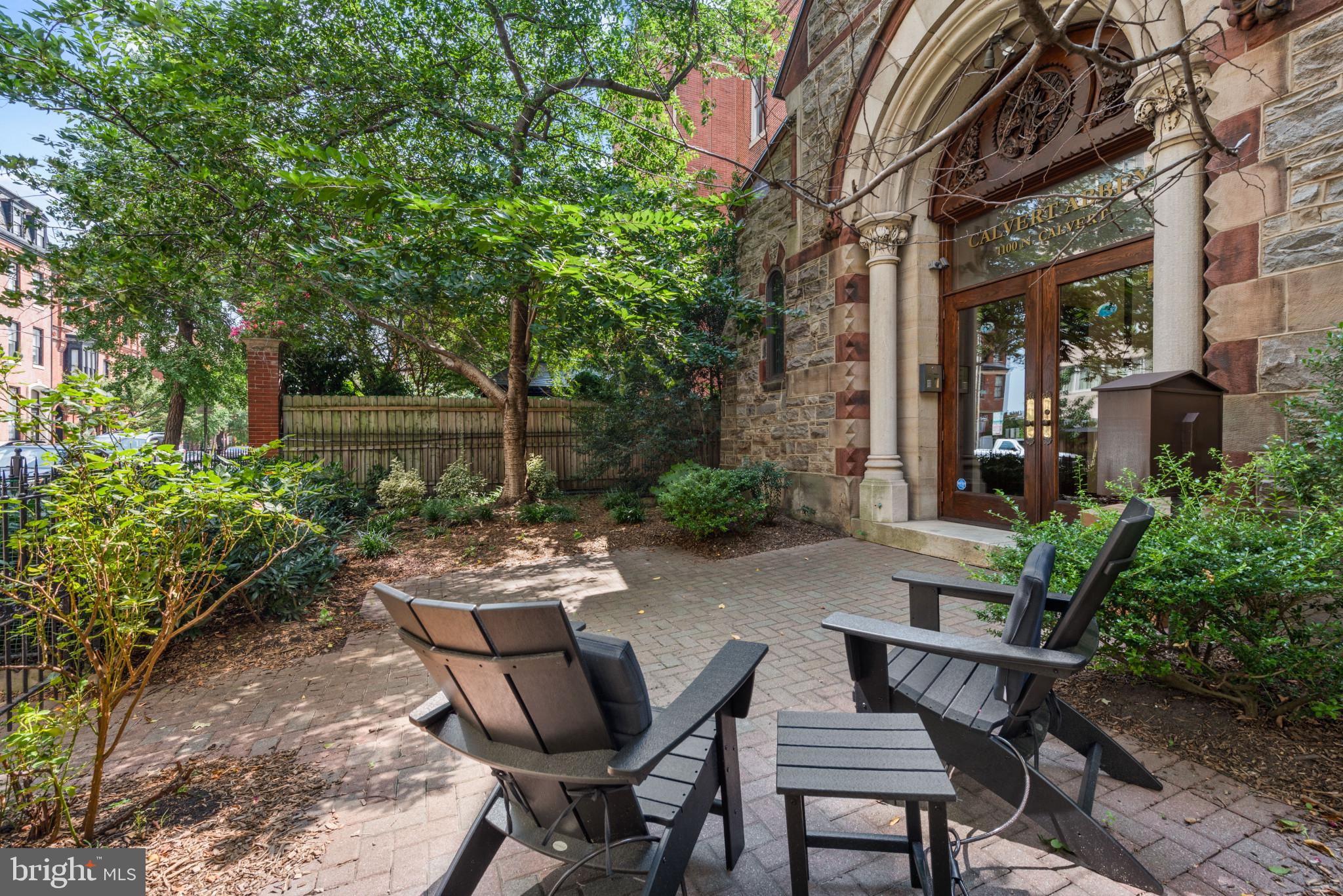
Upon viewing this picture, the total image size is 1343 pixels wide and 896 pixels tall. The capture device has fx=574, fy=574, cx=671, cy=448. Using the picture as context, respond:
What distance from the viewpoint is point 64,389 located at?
6.61ft

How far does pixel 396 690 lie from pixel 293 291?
711 cm

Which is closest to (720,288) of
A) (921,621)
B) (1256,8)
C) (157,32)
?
(1256,8)

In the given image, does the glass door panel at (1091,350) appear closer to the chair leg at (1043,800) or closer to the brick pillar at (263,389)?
the chair leg at (1043,800)

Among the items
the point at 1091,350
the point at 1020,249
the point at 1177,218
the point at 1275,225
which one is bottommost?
the point at 1091,350

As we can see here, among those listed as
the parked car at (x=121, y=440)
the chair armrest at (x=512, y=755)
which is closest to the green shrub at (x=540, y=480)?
the parked car at (x=121, y=440)

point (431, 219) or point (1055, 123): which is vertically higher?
point (1055, 123)

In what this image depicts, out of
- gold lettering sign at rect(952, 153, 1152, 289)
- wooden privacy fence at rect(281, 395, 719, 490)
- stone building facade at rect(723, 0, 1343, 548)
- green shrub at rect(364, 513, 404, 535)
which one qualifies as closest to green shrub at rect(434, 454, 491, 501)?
green shrub at rect(364, 513, 404, 535)

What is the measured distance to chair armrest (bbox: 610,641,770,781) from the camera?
1428mm

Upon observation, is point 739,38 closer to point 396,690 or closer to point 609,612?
point 609,612

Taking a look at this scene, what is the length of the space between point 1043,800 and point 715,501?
548 cm

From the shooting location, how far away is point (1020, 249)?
632 centimetres

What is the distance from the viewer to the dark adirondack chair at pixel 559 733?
56.5 inches

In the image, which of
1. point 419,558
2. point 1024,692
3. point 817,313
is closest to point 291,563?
point 419,558

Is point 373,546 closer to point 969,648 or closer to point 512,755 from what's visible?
point 512,755
